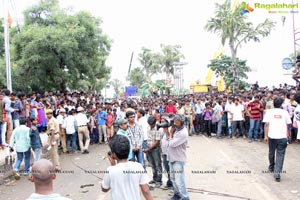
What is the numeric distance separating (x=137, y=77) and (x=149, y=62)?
272 inches

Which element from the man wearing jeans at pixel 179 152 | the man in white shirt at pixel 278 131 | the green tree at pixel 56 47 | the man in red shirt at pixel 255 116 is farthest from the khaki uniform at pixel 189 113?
the man wearing jeans at pixel 179 152

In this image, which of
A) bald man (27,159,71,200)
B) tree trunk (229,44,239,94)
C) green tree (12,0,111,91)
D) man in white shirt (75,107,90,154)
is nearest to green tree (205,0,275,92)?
tree trunk (229,44,239,94)

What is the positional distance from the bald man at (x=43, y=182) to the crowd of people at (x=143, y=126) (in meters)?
0.86

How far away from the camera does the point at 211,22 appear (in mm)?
32594

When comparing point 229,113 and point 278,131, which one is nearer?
point 278,131

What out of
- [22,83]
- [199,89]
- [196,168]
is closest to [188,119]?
[196,168]

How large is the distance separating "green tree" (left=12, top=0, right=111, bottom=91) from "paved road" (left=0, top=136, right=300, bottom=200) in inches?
325

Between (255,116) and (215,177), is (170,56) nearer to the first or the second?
(255,116)

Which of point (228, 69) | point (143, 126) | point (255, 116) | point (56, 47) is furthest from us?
point (228, 69)

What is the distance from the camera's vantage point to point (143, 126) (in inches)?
304

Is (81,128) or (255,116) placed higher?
(255,116)

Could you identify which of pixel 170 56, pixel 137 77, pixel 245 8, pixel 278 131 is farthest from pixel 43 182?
pixel 137 77

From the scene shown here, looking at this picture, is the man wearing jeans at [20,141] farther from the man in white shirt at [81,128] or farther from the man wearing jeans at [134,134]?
the man in white shirt at [81,128]

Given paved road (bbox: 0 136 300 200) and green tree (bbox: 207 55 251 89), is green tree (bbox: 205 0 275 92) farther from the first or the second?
paved road (bbox: 0 136 300 200)
